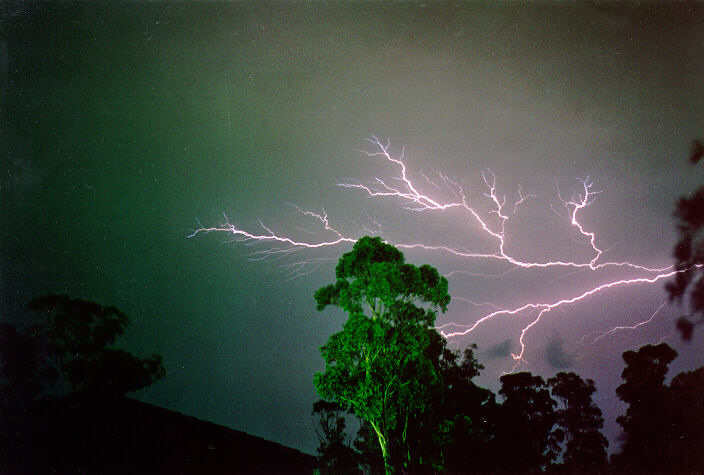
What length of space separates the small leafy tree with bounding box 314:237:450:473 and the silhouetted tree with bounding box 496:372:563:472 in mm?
9538

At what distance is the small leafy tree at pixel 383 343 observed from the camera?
10.2 m

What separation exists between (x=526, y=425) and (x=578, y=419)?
16.3 feet

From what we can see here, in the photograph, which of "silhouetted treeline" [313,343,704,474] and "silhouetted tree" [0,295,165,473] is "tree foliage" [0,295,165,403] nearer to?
"silhouetted tree" [0,295,165,473]

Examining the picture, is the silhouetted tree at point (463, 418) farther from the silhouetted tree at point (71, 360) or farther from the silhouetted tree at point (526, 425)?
the silhouetted tree at point (71, 360)

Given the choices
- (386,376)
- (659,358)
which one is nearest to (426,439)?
(386,376)

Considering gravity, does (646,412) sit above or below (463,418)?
above

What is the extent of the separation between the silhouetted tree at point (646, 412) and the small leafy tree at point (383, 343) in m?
11.1

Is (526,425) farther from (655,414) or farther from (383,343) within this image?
(383,343)

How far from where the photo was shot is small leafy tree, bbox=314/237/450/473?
1020 cm

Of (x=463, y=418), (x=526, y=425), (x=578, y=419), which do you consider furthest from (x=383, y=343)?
(x=578, y=419)

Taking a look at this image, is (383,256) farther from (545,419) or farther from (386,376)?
(545,419)

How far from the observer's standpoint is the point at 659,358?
19.7 meters

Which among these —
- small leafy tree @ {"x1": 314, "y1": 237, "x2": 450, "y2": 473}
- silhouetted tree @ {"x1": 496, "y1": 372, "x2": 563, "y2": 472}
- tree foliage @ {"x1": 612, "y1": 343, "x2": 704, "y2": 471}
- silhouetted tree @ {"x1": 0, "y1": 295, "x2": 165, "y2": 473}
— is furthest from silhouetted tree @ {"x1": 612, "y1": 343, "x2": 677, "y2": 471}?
silhouetted tree @ {"x1": 0, "y1": 295, "x2": 165, "y2": 473}

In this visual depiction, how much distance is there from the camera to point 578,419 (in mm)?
23281
